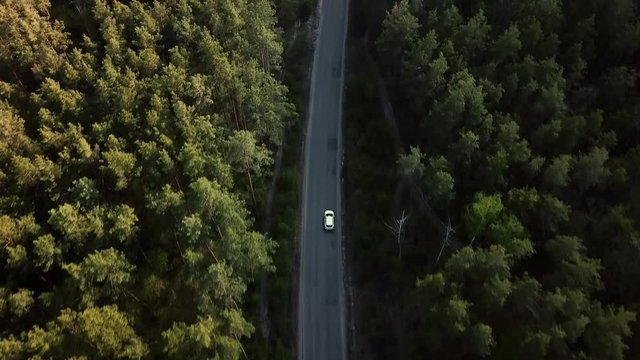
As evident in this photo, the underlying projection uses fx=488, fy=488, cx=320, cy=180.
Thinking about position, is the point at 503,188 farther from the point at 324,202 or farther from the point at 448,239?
the point at 324,202

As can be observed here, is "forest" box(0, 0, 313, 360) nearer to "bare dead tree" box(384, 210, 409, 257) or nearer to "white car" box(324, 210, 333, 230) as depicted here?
"white car" box(324, 210, 333, 230)

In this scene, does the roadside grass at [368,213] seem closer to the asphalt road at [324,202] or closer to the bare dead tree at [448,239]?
the asphalt road at [324,202]

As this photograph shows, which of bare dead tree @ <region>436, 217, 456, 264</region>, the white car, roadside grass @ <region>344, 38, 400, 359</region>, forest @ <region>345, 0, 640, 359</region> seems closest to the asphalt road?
the white car

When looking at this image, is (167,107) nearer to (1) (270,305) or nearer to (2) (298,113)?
(2) (298,113)

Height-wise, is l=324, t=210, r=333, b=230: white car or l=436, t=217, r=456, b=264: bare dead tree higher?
l=324, t=210, r=333, b=230: white car

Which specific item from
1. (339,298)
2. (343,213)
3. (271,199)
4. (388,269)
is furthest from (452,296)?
(271,199)

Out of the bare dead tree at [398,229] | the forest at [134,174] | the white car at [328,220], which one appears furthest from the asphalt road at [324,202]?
the bare dead tree at [398,229]
